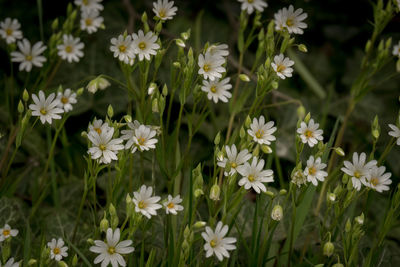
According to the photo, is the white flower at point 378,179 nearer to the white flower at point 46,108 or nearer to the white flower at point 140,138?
the white flower at point 140,138

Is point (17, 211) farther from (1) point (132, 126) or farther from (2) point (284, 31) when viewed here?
(2) point (284, 31)

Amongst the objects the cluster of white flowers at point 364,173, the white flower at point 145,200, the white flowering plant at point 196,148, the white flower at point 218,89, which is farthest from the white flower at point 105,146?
the cluster of white flowers at point 364,173

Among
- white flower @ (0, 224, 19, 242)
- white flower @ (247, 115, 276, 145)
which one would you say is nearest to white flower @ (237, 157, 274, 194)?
white flower @ (247, 115, 276, 145)

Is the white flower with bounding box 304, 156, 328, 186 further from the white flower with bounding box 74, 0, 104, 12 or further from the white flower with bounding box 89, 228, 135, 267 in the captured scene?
the white flower with bounding box 74, 0, 104, 12

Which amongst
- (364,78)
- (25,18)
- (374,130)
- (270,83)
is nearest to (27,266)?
(270,83)

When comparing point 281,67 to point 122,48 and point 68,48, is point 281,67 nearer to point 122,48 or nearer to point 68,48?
point 122,48

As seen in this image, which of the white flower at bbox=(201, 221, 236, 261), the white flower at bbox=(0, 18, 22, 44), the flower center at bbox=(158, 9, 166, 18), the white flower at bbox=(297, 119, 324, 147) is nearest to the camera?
the white flower at bbox=(201, 221, 236, 261)

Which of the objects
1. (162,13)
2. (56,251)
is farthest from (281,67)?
(56,251)
